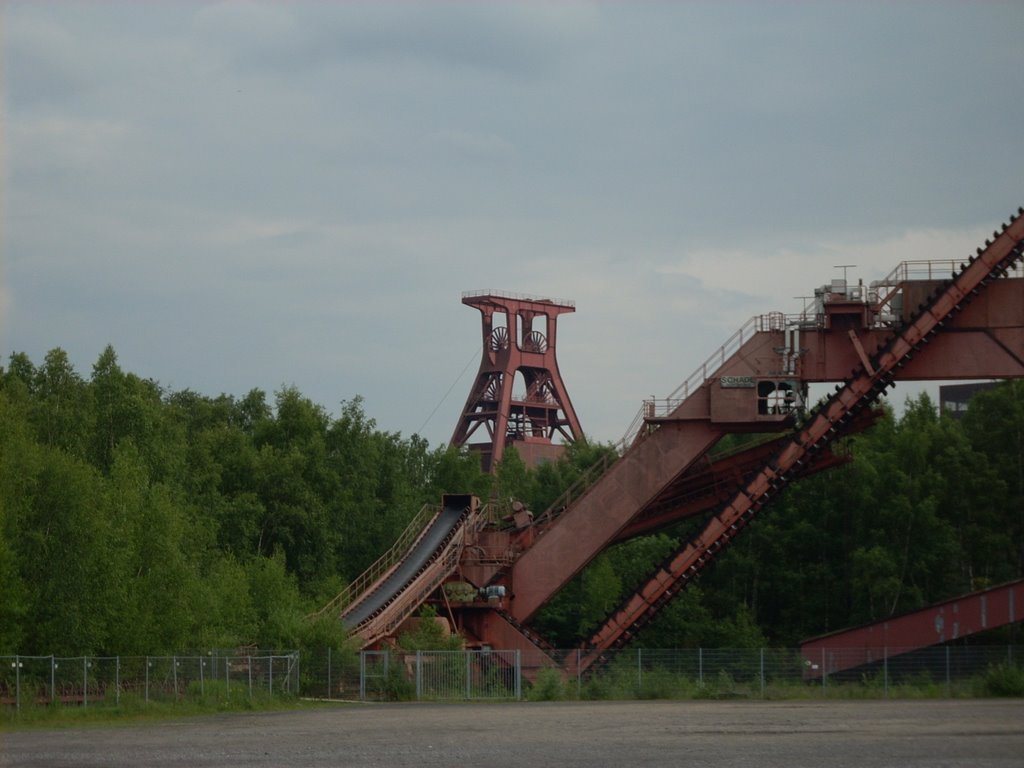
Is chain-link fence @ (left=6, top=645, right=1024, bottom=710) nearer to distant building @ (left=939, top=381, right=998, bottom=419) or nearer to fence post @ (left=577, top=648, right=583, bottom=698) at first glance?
fence post @ (left=577, top=648, right=583, bottom=698)

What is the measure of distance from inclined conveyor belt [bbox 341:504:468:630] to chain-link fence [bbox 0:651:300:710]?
5.34 metres

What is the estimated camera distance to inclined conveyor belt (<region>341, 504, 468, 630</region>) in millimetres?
52031

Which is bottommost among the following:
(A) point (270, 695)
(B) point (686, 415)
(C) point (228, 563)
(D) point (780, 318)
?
(A) point (270, 695)

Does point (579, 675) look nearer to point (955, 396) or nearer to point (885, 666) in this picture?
point (885, 666)

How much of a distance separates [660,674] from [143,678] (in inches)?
606

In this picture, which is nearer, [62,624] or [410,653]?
[62,624]

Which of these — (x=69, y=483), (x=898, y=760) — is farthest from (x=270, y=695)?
(x=898, y=760)

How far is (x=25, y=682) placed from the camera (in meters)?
38.8

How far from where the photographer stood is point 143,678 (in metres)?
42.4

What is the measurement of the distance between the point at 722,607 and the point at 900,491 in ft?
34.6

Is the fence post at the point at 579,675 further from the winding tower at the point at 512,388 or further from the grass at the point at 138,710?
the winding tower at the point at 512,388

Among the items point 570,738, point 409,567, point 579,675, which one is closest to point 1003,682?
point 579,675

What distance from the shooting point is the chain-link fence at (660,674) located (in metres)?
45.0

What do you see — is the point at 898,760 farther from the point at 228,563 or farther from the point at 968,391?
the point at 968,391
